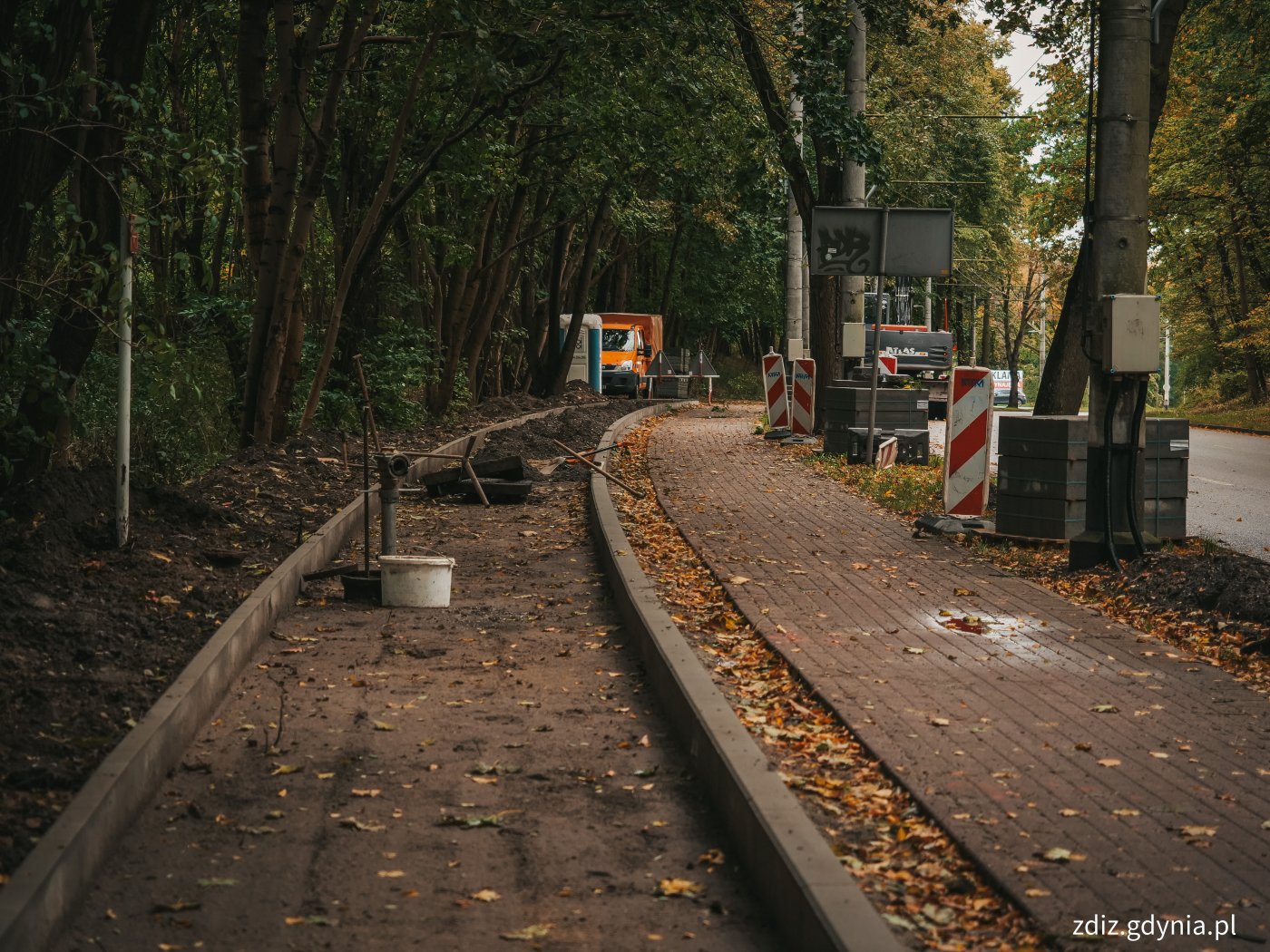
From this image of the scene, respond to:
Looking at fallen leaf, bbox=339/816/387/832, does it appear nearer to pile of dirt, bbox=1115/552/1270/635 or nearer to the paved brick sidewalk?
the paved brick sidewalk

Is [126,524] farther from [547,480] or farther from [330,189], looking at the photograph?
[330,189]

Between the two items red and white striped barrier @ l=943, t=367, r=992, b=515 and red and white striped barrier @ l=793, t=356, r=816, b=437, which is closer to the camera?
red and white striped barrier @ l=943, t=367, r=992, b=515

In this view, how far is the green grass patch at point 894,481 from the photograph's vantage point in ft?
49.9

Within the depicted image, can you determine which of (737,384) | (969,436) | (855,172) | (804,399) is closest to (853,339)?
(855,172)

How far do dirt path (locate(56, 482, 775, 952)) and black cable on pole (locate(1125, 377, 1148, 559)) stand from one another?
3751 mm

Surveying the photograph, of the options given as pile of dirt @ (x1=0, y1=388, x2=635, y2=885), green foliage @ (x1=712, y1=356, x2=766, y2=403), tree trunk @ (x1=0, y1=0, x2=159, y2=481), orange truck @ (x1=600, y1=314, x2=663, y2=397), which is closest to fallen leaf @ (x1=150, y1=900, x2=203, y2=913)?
pile of dirt @ (x1=0, y1=388, x2=635, y2=885)

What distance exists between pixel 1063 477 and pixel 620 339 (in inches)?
1441

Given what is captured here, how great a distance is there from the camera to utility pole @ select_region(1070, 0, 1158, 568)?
10445 mm

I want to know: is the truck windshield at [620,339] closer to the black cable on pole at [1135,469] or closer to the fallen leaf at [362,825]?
the black cable on pole at [1135,469]

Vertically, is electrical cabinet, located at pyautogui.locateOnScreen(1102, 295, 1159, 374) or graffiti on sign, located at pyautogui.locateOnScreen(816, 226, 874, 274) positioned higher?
graffiti on sign, located at pyautogui.locateOnScreen(816, 226, 874, 274)

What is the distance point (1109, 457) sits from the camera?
414 inches

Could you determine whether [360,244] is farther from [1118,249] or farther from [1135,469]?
[1135,469]

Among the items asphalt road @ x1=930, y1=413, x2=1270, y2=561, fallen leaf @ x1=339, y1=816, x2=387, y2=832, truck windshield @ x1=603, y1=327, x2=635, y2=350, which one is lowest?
fallen leaf @ x1=339, y1=816, x2=387, y2=832

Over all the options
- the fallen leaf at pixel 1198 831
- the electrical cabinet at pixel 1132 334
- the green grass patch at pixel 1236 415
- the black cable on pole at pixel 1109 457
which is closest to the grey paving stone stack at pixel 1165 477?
the black cable on pole at pixel 1109 457
